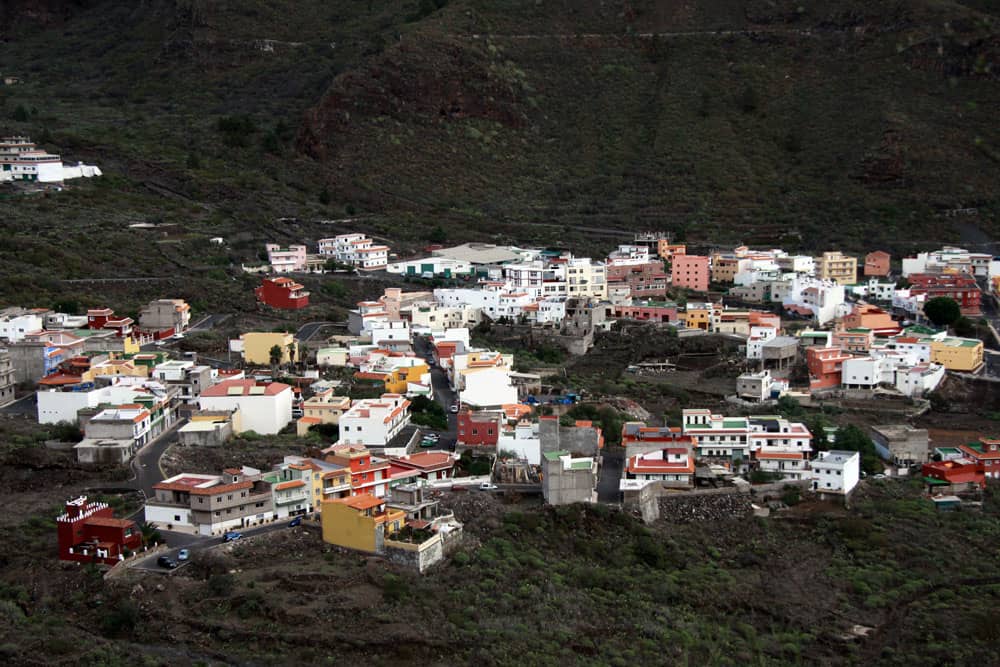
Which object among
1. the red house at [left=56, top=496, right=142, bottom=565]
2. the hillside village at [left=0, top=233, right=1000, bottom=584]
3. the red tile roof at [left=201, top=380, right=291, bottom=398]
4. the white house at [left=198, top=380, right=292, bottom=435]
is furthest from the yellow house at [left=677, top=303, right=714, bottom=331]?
the red house at [left=56, top=496, right=142, bottom=565]

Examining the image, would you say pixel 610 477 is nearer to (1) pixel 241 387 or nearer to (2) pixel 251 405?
(2) pixel 251 405

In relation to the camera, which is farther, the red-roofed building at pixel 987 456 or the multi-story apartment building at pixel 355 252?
the multi-story apartment building at pixel 355 252

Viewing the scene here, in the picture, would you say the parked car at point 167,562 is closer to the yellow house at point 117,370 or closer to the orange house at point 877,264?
the yellow house at point 117,370

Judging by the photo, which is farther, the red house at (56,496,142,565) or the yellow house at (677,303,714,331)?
the yellow house at (677,303,714,331)

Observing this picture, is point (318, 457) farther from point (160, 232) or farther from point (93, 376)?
point (160, 232)

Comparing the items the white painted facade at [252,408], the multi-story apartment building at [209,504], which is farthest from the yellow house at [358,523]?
the white painted facade at [252,408]

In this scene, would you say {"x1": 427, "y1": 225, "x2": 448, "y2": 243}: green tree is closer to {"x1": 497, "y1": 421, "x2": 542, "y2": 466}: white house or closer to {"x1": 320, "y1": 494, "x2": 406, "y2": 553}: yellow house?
{"x1": 497, "y1": 421, "x2": 542, "y2": 466}: white house
